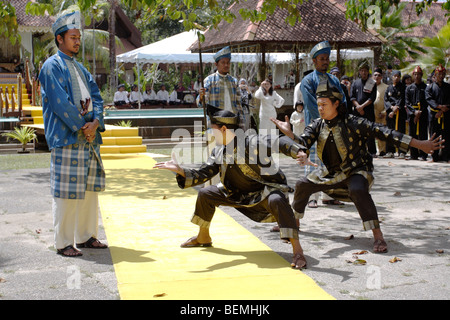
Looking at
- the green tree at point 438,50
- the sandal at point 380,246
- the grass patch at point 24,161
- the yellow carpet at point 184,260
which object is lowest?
the grass patch at point 24,161

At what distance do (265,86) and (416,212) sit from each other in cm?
777

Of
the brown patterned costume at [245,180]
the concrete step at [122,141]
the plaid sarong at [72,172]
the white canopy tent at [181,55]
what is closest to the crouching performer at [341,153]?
the brown patterned costume at [245,180]

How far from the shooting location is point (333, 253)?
5.23 metres

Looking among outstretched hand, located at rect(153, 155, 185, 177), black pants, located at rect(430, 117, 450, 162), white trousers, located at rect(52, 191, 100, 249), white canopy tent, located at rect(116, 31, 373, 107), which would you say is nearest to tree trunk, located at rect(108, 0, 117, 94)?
white canopy tent, located at rect(116, 31, 373, 107)

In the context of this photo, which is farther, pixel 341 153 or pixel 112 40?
pixel 112 40

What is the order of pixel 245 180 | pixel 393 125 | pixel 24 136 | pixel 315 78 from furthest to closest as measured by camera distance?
pixel 24 136, pixel 393 125, pixel 315 78, pixel 245 180

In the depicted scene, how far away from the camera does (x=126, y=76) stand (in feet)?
126

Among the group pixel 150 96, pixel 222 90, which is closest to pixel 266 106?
pixel 222 90

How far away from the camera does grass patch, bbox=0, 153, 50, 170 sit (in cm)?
1206

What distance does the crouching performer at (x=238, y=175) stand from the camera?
5008 millimetres

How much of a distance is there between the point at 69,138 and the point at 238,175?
1.52 m

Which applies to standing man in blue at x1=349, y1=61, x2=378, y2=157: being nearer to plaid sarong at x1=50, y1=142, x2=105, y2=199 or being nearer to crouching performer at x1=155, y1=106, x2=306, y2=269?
crouching performer at x1=155, y1=106, x2=306, y2=269

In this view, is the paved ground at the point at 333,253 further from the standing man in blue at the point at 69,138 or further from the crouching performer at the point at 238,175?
the crouching performer at the point at 238,175

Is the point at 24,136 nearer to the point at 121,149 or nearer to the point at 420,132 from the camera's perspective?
the point at 121,149
